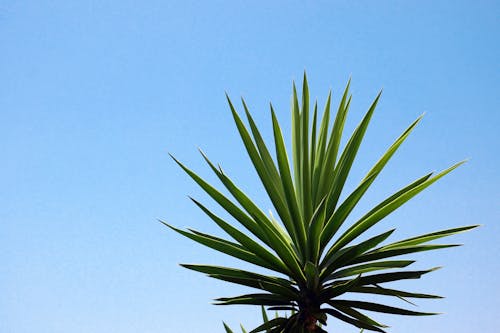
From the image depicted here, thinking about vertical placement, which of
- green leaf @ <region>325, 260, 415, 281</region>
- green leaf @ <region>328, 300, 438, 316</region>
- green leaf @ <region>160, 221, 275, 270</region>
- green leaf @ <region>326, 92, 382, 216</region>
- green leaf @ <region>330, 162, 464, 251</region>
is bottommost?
green leaf @ <region>328, 300, 438, 316</region>

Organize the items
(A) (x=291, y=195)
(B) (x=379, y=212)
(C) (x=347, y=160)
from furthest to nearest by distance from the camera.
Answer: (C) (x=347, y=160), (A) (x=291, y=195), (B) (x=379, y=212)

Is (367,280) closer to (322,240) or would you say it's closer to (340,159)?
(322,240)

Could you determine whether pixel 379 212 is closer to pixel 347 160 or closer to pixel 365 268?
pixel 365 268

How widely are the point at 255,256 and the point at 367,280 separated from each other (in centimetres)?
82

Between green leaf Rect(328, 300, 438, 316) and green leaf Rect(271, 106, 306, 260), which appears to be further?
green leaf Rect(271, 106, 306, 260)

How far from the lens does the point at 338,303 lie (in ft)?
14.4

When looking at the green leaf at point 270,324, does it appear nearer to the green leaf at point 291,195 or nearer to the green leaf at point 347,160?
the green leaf at point 291,195

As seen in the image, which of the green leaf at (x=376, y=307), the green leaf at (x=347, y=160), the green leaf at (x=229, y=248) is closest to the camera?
the green leaf at (x=376, y=307)

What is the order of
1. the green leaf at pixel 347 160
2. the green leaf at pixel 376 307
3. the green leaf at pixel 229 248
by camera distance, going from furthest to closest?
→ the green leaf at pixel 347 160
the green leaf at pixel 229 248
the green leaf at pixel 376 307

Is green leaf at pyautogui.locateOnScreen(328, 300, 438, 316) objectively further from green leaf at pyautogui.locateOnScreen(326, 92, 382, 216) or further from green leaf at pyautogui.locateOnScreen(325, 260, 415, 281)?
green leaf at pyautogui.locateOnScreen(326, 92, 382, 216)

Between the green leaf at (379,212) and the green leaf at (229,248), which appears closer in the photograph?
the green leaf at (379,212)

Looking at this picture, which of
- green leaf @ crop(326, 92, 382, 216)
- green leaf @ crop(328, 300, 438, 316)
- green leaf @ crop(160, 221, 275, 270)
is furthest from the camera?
green leaf @ crop(326, 92, 382, 216)

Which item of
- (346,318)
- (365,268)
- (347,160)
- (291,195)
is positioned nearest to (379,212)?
(365,268)

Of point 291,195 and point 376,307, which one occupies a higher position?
point 291,195
